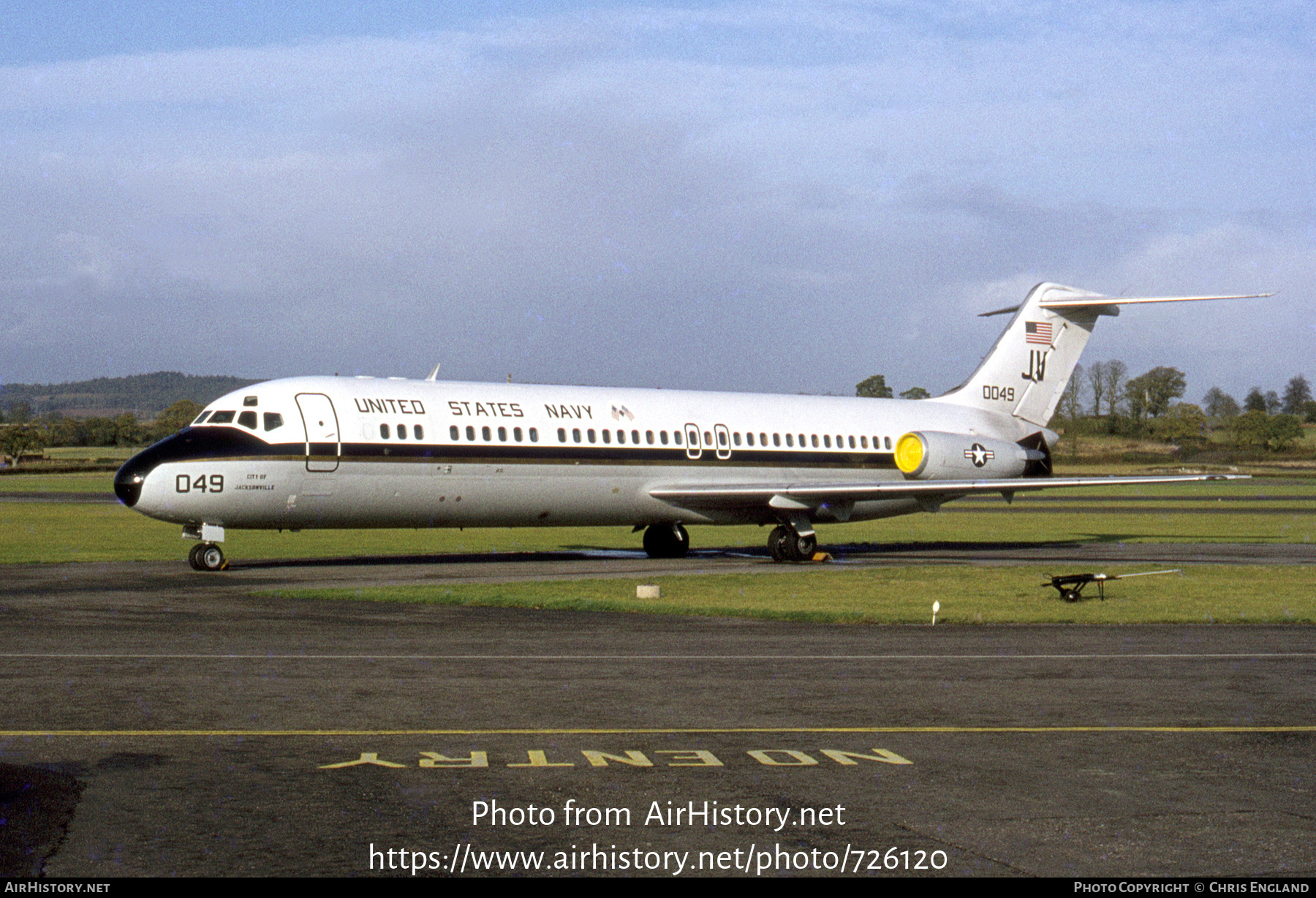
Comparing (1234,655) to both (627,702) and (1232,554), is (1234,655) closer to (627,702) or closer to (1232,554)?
(627,702)

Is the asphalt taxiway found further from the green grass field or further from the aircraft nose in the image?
the aircraft nose

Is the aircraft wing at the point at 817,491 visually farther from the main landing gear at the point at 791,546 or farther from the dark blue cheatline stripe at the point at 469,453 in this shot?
the dark blue cheatline stripe at the point at 469,453

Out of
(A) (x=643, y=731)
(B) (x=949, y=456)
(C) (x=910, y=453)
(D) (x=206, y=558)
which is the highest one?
(C) (x=910, y=453)

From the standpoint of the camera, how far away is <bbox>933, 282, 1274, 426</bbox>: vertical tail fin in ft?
138

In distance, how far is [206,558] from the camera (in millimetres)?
28797

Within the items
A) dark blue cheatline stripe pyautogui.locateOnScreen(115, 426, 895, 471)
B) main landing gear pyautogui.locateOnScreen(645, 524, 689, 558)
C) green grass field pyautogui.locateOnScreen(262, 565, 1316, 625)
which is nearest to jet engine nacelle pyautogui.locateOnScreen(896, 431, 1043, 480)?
dark blue cheatline stripe pyautogui.locateOnScreen(115, 426, 895, 471)

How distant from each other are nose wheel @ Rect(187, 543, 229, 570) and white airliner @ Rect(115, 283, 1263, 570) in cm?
3

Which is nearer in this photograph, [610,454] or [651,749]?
[651,749]

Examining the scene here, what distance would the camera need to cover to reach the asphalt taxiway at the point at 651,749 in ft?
24.8

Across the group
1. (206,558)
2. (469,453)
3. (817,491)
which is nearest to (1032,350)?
(817,491)

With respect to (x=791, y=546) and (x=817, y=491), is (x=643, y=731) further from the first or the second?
(x=791, y=546)

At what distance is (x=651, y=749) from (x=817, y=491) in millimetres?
24153

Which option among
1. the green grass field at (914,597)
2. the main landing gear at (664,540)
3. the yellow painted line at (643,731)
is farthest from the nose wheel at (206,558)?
the yellow painted line at (643,731)

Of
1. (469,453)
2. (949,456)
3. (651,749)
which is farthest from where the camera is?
(949,456)
